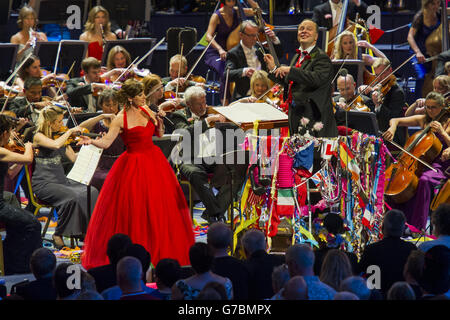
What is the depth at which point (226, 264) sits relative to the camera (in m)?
4.39

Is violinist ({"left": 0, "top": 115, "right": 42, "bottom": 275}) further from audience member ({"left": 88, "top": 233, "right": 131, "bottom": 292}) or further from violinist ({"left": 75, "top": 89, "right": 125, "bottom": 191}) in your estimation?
audience member ({"left": 88, "top": 233, "right": 131, "bottom": 292})

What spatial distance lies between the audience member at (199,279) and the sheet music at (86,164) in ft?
7.40

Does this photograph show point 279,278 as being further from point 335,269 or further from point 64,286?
point 64,286

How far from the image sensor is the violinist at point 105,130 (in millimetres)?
7155

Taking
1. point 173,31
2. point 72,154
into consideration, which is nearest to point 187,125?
point 72,154

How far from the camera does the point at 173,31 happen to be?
10.2 m

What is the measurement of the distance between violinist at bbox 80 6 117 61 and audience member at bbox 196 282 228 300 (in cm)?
675

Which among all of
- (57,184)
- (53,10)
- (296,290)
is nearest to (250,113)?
(57,184)

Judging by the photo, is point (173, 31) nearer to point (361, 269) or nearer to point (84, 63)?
point (84, 63)

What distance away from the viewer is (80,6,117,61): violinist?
10055 mm

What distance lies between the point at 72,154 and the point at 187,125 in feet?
3.74

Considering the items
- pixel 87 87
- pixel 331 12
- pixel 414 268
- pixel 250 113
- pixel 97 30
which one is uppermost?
pixel 331 12

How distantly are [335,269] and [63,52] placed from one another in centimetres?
624

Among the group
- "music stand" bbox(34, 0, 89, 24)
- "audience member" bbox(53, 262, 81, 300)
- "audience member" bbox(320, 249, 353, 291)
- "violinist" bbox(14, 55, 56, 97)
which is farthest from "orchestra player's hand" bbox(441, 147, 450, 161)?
"music stand" bbox(34, 0, 89, 24)
